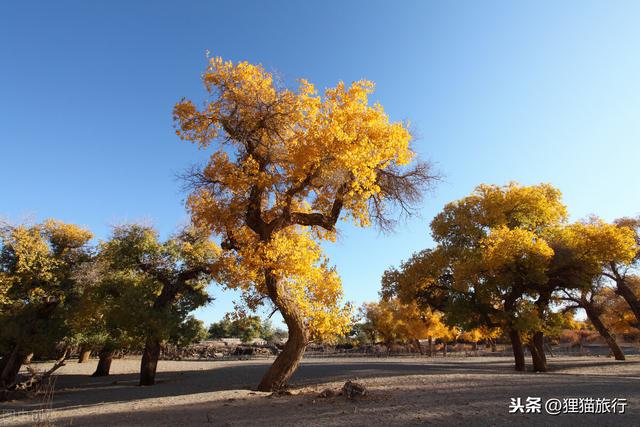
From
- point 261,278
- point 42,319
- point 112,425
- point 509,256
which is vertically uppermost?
point 509,256

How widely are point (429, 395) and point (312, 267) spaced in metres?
4.16

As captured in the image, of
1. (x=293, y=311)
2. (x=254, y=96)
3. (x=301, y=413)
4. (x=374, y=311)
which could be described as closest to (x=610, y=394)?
(x=301, y=413)

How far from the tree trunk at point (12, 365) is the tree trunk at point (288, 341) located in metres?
14.8

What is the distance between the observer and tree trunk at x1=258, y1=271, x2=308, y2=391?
9.90 metres

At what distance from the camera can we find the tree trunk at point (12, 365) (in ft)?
56.1

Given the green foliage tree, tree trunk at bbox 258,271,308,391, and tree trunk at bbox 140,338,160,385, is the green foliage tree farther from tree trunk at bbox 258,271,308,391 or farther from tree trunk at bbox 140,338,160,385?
tree trunk at bbox 258,271,308,391

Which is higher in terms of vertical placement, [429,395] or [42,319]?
[42,319]

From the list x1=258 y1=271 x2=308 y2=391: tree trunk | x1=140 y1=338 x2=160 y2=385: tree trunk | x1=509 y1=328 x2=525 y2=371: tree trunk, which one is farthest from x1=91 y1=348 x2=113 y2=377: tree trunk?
x1=509 y1=328 x2=525 y2=371: tree trunk

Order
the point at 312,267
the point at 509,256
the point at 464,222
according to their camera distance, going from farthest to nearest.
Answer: the point at 464,222 < the point at 509,256 < the point at 312,267

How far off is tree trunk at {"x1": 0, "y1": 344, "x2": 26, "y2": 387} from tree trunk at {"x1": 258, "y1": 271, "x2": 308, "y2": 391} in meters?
14.8

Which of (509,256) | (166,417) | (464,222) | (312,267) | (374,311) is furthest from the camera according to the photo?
(374,311)

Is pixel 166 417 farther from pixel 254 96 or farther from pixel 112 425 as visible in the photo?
pixel 254 96

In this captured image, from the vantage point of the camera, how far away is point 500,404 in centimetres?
693

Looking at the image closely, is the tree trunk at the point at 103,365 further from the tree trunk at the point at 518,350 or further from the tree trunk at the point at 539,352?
the tree trunk at the point at 539,352
